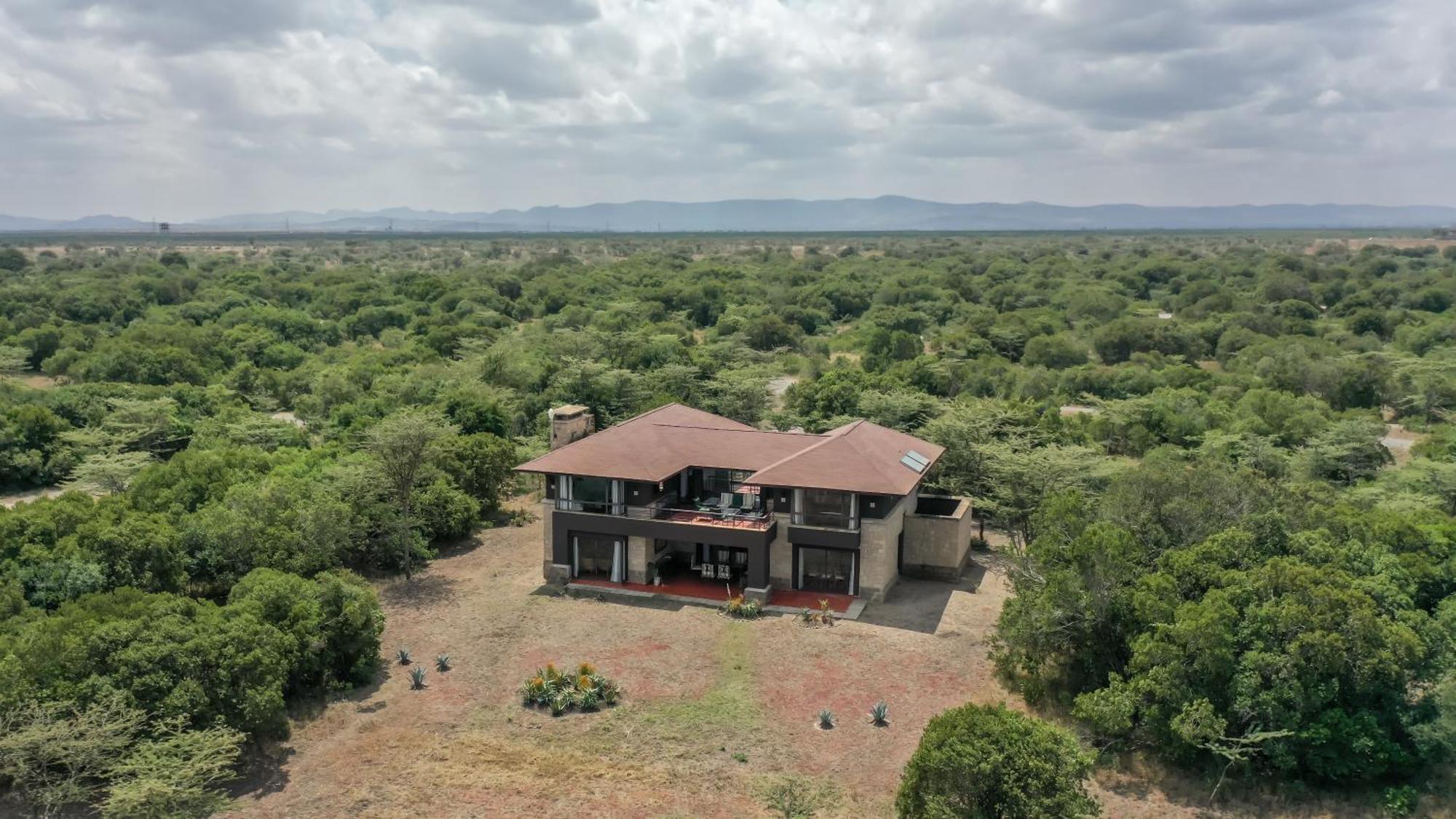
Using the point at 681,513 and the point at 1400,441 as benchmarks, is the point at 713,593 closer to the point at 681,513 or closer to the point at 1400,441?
the point at 681,513

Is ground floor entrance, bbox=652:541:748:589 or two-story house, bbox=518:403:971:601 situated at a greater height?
two-story house, bbox=518:403:971:601

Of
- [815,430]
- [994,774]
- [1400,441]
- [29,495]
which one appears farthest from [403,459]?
[1400,441]

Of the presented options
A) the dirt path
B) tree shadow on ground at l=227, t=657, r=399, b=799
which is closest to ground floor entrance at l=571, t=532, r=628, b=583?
tree shadow on ground at l=227, t=657, r=399, b=799

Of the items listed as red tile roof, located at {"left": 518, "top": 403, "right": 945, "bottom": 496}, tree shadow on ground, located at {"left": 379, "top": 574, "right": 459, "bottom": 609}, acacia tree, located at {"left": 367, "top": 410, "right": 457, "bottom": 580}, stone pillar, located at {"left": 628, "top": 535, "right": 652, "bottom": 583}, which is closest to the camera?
red tile roof, located at {"left": 518, "top": 403, "right": 945, "bottom": 496}

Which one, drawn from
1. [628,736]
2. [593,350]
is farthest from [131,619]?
[593,350]

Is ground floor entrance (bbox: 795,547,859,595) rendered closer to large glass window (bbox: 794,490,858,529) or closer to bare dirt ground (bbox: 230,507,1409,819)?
large glass window (bbox: 794,490,858,529)

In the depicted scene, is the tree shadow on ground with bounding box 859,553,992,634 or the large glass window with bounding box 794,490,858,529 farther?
the large glass window with bounding box 794,490,858,529

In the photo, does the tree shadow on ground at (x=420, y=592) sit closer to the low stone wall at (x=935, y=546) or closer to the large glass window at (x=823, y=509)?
the large glass window at (x=823, y=509)
